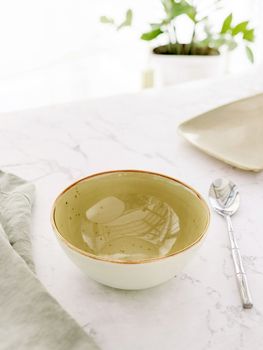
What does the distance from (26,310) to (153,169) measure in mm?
412

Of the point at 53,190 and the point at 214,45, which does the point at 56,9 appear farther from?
the point at 53,190

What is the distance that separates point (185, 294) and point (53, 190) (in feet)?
1.00

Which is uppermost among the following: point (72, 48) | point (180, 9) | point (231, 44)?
point (180, 9)

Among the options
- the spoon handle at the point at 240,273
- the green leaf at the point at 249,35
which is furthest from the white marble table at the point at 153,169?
the green leaf at the point at 249,35

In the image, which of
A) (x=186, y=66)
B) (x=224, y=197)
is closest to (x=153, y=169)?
(x=224, y=197)

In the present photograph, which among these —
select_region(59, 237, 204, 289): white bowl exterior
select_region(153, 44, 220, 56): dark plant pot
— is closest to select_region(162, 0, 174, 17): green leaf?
select_region(153, 44, 220, 56): dark plant pot

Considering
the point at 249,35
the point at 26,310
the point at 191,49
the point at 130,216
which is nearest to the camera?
the point at 26,310

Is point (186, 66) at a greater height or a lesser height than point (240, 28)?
lesser

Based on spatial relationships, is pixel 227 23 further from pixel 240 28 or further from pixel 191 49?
pixel 191 49

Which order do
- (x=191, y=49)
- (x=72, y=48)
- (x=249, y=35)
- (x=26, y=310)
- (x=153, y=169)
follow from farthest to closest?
(x=72, y=48) < (x=191, y=49) < (x=249, y=35) < (x=153, y=169) < (x=26, y=310)

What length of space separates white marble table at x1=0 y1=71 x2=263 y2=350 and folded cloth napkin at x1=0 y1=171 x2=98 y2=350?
4 cm

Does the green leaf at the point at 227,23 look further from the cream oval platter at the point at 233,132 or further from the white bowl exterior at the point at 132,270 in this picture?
the white bowl exterior at the point at 132,270

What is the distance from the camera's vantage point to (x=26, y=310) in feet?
1.73

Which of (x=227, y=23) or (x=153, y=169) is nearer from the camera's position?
(x=153, y=169)
